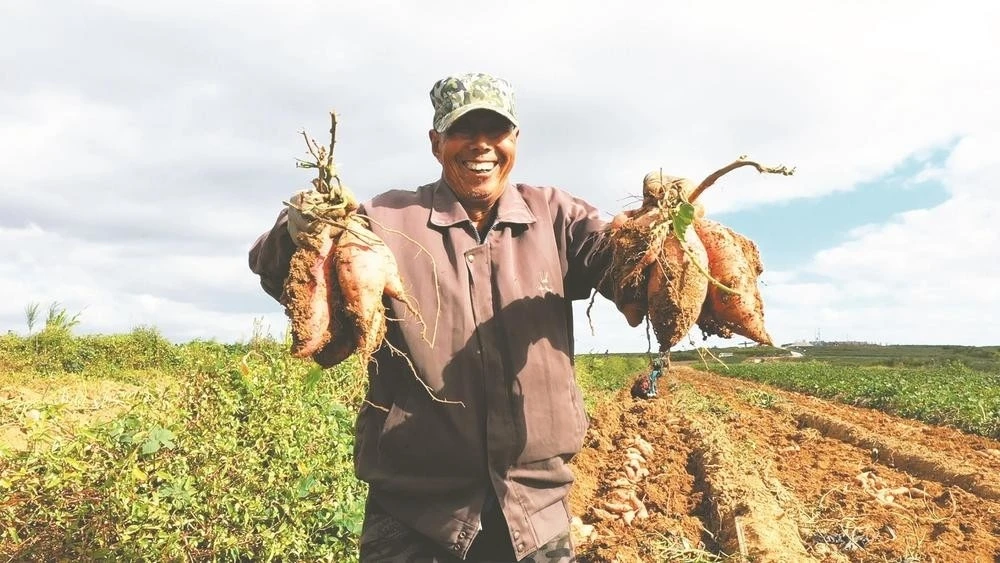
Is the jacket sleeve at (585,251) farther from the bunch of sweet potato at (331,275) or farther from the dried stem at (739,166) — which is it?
the bunch of sweet potato at (331,275)

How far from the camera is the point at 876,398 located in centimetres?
1786

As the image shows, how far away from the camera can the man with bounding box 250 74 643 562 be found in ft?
7.32

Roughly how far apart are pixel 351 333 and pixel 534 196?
0.88m

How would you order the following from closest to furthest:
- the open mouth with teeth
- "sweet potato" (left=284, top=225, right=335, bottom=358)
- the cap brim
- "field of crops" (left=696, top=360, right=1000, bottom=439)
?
1. "sweet potato" (left=284, top=225, right=335, bottom=358)
2. the cap brim
3. the open mouth with teeth
4. "field of crops" (left=696, top=360, right=1000, bottom=439)

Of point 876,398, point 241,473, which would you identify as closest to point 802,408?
point 876,398

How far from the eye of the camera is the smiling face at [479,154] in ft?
7.94

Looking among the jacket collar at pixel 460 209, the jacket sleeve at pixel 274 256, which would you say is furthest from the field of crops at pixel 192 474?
the jacket collar at pixel 460 209

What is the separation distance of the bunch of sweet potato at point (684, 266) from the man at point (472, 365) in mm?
129

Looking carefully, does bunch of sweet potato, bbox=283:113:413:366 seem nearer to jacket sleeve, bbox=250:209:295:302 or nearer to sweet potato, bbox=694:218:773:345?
jacket sleeve, bbox=250:209:295:302

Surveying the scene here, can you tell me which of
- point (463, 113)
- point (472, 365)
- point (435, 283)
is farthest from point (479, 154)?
point (472, 365)

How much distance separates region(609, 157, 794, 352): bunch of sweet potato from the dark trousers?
0.83m

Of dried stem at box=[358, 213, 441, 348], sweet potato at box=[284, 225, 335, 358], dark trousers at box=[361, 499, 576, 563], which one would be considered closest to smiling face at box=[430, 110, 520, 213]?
dried stem at box=[358, 213, 441, 348]

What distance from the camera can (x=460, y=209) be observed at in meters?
2.44

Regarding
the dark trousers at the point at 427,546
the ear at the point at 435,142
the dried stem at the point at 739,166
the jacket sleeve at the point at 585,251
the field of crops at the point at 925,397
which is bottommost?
the field of crops at the point at 925,397
